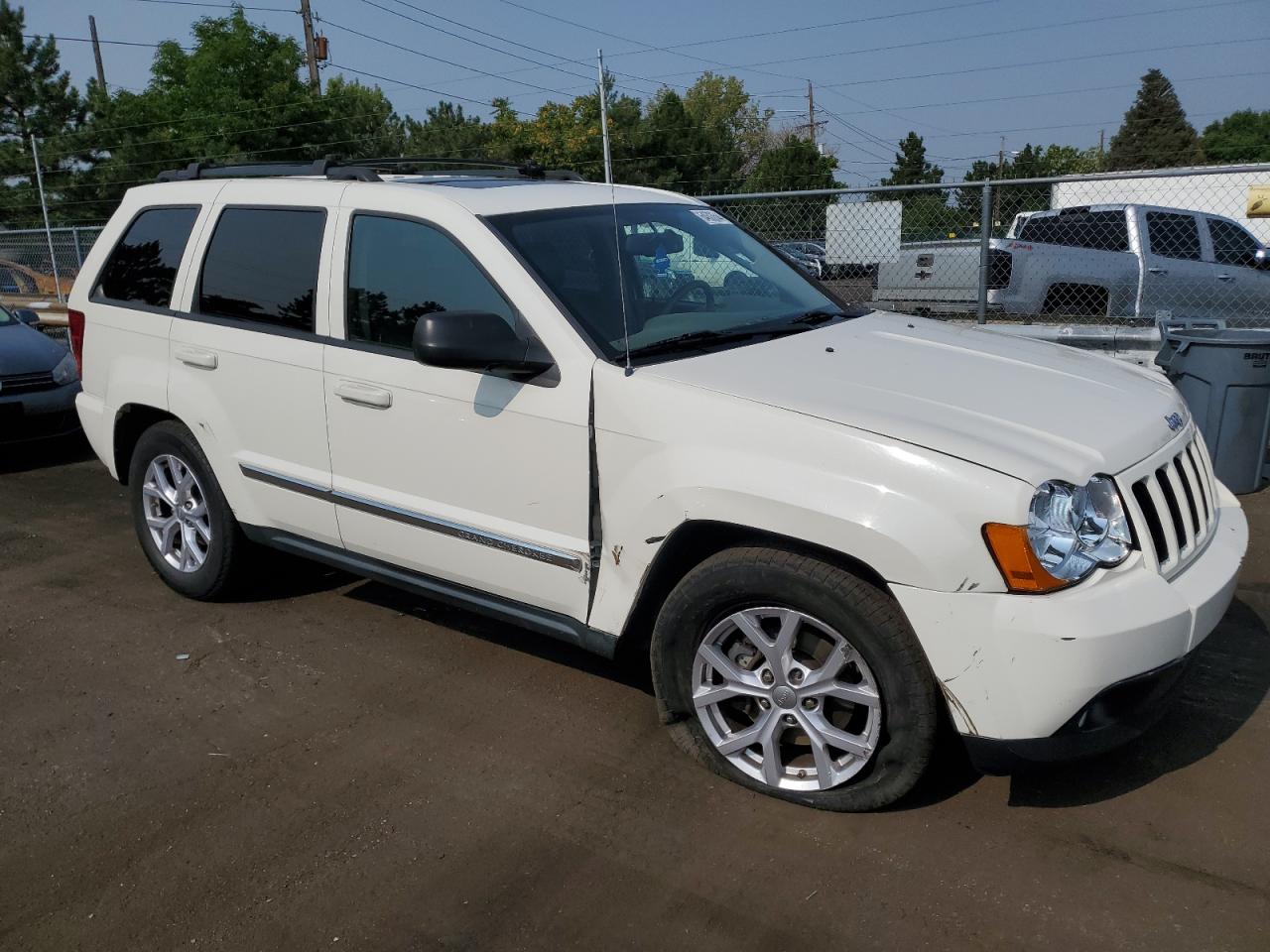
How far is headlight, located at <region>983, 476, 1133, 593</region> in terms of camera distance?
273 cm

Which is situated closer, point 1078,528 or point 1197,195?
point 1078,528

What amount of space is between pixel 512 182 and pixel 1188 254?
9.89m

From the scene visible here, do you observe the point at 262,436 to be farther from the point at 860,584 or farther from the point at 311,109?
the point at 311,109

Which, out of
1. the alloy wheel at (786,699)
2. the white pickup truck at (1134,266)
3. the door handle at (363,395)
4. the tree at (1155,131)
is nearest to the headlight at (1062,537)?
the alloy wheel at (786,699)

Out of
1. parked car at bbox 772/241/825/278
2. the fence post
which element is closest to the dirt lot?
the fence post

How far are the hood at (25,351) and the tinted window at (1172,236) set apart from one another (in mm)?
10634

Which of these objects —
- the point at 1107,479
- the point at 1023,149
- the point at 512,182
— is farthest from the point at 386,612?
the point at 1023,149

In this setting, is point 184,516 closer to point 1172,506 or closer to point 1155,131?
point 1172,506

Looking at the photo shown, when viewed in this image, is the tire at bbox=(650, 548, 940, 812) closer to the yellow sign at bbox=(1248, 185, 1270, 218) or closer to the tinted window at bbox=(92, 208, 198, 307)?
the tinted window at bbox=(92, 208, 198, 307)

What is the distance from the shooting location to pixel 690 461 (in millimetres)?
3178

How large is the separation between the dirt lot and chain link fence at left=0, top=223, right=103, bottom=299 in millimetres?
11146

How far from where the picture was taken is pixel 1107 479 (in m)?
2.96

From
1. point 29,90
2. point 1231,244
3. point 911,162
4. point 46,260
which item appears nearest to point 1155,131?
point 911,162

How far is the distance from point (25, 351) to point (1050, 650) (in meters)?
7.95
